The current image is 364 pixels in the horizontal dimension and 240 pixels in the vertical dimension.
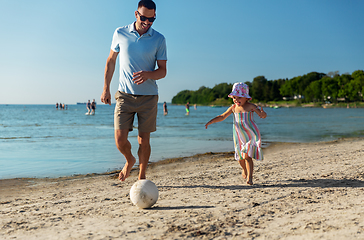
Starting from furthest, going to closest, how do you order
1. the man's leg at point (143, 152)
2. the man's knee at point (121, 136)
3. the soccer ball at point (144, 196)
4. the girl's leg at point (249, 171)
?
1. the girl's leg at point (249, 171)
2. the man's leg at point (143, 152)
3. the man's knee at point (121, 136)
4. the soccer ball at point (144, 196)

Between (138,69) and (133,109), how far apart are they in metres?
0.52

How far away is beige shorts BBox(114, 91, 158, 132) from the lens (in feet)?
12.9

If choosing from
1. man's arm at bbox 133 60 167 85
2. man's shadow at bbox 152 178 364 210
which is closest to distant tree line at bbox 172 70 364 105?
man's shadow at bbox 152 178 364 210

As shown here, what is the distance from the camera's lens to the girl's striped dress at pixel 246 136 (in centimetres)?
463

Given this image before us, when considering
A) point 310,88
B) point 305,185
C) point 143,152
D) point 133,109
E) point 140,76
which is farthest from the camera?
point 310,88

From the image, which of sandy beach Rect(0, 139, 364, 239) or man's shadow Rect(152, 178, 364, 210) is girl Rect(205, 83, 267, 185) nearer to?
man's shadow Rect(152, 178, 364, 210)

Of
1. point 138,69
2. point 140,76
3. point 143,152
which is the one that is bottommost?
point 143,152

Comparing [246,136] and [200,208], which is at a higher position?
[246,136]

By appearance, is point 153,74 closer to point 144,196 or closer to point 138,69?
point 138,69

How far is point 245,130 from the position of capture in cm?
472

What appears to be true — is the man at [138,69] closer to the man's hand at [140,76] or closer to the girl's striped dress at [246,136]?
the man's hand at [140,76]

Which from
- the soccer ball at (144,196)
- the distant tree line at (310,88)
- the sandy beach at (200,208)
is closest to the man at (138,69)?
the soccer ball at (144,196)

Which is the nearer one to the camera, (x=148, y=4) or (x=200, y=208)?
(x=200, y=208)

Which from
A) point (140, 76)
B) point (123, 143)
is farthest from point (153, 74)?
point (123, 143)
